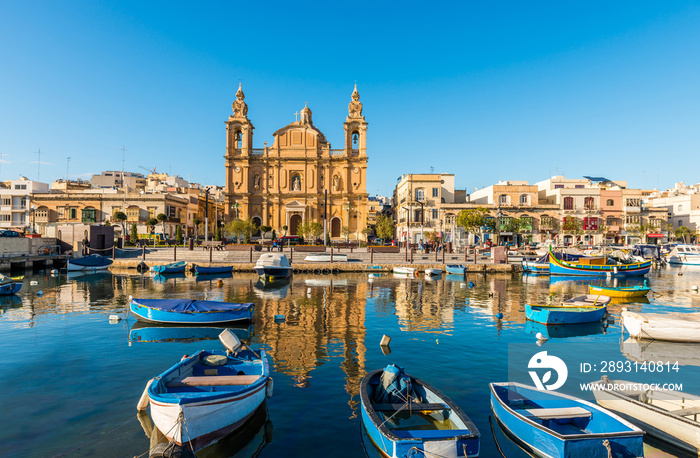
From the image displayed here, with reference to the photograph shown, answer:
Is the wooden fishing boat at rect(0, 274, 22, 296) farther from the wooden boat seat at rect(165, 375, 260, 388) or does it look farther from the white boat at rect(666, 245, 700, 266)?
the white boat at rect(666, 245, 700, 266)

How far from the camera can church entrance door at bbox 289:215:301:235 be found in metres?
70.2

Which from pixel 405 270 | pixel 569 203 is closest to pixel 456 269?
pixel 405 270

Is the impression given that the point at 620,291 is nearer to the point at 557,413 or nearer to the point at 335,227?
the point at 557,413

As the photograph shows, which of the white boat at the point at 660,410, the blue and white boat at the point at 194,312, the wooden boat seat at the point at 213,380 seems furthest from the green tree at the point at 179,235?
the white boat at the point at 660,410

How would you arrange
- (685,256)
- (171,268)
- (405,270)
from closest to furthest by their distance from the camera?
(171,268) < (405,270) < (685,256)

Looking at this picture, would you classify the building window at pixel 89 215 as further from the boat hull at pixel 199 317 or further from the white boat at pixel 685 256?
the white boat at pixel 685 256

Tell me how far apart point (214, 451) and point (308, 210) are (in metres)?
62.6

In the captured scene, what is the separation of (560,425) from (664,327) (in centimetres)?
1124

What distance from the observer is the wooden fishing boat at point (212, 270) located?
38312 millimetres

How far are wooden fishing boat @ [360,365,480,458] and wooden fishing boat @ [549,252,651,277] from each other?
1412 inches

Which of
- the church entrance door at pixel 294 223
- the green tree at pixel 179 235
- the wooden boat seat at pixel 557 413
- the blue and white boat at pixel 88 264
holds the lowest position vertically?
the wooden boat seat at pixel 557 413

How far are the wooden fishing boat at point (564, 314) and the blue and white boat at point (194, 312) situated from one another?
13048 mm

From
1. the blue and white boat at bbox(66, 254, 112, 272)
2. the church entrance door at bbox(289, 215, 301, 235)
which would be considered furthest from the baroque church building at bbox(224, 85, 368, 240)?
the blue and white boat at bbox(66, 254, 112, 272)

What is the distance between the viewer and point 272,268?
35.1 meters
